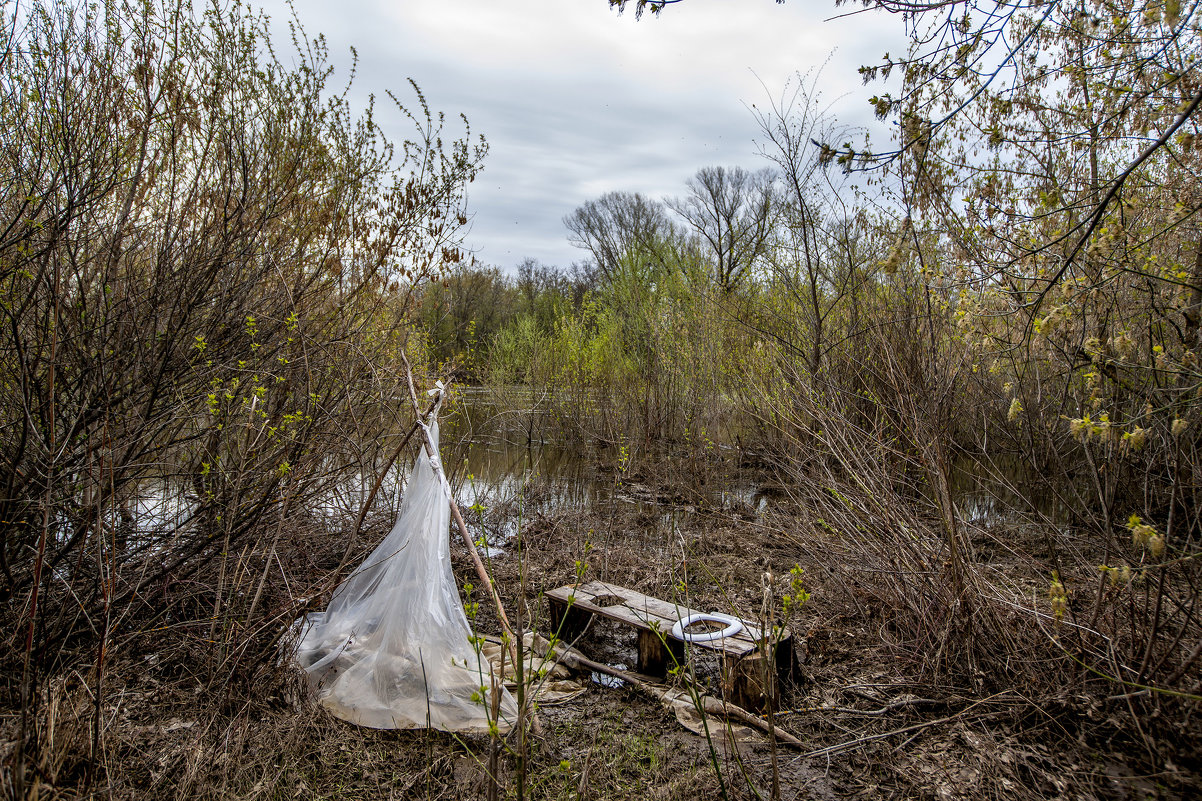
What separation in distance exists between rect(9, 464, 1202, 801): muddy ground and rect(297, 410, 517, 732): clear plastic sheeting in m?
0.11

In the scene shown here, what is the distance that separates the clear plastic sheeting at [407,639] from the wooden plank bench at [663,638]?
53 centimetres

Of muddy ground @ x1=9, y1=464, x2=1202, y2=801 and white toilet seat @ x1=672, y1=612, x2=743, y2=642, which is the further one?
white toilet seat @ x1=672, y1=612, x2=743, y2=642

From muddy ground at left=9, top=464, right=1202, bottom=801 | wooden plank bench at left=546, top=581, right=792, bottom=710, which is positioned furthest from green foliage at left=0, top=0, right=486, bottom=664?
wooden plank bench at left=546, top=581, right=792, bottom=710

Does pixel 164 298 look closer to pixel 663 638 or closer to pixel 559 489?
pixel 663 638

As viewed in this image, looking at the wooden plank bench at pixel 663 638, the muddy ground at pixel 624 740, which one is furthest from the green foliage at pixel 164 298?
the wooden plank bench at pixel 663 638

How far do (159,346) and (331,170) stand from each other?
7.05ft

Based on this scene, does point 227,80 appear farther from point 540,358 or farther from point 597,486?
point 540,358

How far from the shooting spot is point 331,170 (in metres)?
5.32

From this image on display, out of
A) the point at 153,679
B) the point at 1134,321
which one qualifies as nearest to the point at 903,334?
the point at 1134,321

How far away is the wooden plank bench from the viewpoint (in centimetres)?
332

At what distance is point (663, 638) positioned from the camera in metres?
3.05

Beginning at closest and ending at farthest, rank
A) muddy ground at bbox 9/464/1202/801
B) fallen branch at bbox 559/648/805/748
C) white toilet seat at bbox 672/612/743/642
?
muddy ground at bbox 9/464/1202/801, fallen branch at bbox 559/648/805/748, white toilet seat at bbox 672/612/743/642

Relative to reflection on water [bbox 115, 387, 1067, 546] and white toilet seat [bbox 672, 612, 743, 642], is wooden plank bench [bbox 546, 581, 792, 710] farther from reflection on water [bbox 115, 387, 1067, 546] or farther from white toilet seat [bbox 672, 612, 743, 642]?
reflection on water [bbox 115, 387, 1067, 546]

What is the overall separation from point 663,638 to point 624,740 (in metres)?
0.54
